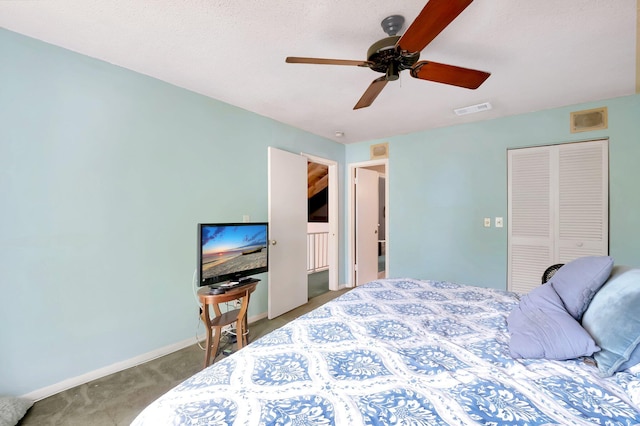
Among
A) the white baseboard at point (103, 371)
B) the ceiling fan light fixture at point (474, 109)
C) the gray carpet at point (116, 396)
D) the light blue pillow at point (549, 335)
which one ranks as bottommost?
the gray carpet at point (116, 396)

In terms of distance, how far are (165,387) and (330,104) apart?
2.86 metres

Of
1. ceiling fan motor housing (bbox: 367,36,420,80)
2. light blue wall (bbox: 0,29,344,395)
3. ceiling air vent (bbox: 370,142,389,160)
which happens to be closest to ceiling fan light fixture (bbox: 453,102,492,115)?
ceiling air vent (bbox: 370,142,389,160)

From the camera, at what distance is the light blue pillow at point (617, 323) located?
954 millimetres

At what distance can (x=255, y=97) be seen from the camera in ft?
8.80

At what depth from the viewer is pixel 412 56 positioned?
152 cm

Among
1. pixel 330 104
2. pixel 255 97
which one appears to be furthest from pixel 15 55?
pixel 330 104

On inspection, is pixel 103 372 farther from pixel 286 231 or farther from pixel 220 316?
pixel 286 231

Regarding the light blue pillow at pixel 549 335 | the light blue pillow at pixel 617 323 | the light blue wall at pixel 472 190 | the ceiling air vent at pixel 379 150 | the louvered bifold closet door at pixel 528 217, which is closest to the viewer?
the light blue pillow at pixel 617 323

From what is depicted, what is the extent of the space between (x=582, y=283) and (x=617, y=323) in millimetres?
319

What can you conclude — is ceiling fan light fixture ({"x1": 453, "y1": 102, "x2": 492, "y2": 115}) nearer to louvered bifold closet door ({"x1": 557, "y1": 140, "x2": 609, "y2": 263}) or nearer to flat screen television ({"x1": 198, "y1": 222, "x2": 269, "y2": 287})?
louvered bifold closet door ({"x1": 557, "y1": 140, "x2": 609, "y2": 263})

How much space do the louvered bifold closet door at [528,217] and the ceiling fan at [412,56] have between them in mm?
1909

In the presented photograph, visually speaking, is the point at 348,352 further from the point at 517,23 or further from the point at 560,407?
the point at 517,23

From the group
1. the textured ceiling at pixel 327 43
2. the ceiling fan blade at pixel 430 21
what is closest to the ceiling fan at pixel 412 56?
the ceiling fan blade at pixel 430 21

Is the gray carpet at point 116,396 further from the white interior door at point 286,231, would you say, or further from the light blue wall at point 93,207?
the white interior door at point 286,231
